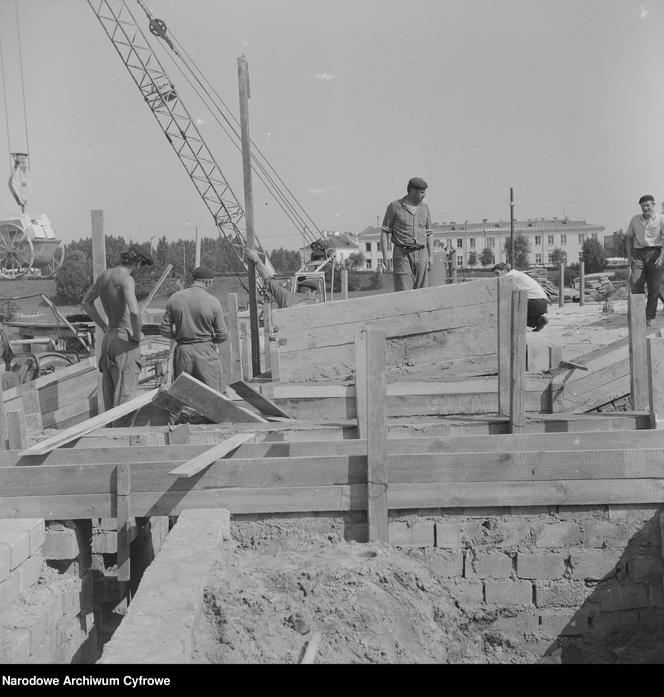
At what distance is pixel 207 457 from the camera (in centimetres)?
530

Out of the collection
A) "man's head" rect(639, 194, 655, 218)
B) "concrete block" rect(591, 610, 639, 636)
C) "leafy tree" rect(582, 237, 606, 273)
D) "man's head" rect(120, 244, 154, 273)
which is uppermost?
"leafy tree" rect(582, 237, 606, 273)

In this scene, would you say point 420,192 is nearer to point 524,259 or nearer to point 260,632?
point 260,632

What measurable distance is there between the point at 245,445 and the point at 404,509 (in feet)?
3.97

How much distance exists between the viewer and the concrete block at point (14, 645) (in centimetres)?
426

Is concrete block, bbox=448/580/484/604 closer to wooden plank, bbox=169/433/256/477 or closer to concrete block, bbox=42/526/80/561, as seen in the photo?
wooden plank, bbox=169/433/256/477

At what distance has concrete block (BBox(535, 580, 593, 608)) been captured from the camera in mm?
5340

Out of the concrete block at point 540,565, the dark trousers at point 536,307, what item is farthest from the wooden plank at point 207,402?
the dark trousers at point 536,307

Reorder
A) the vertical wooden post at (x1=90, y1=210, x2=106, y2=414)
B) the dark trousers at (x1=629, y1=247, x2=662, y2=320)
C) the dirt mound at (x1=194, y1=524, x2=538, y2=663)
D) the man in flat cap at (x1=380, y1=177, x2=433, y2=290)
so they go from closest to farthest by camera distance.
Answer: the dirt mound at (x1=194, y1=524, x2=538, y2=663) → the vertical wooden post at (x1=90, y1=210, x2=106, y2=414) → the man in flat cap at (x1=380, y1=177, x2=433, y2=290) → the dark trousers at (x1=629, y1=247, x2=662, y2=320)

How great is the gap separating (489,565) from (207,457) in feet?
6.22

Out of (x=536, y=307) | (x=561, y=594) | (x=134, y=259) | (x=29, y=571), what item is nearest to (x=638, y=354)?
(x=536, y=307)

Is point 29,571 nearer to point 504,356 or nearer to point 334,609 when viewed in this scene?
point 334,609

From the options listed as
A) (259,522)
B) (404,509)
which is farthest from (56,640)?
(404,509)

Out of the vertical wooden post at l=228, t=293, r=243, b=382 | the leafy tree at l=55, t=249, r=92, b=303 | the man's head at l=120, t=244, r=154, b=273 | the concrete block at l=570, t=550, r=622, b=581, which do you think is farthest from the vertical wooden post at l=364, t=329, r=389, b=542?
the leafy tree at l=55, t=249, r=92, b=303

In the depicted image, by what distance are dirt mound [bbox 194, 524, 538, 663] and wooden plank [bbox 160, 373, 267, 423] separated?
5.15 feet
